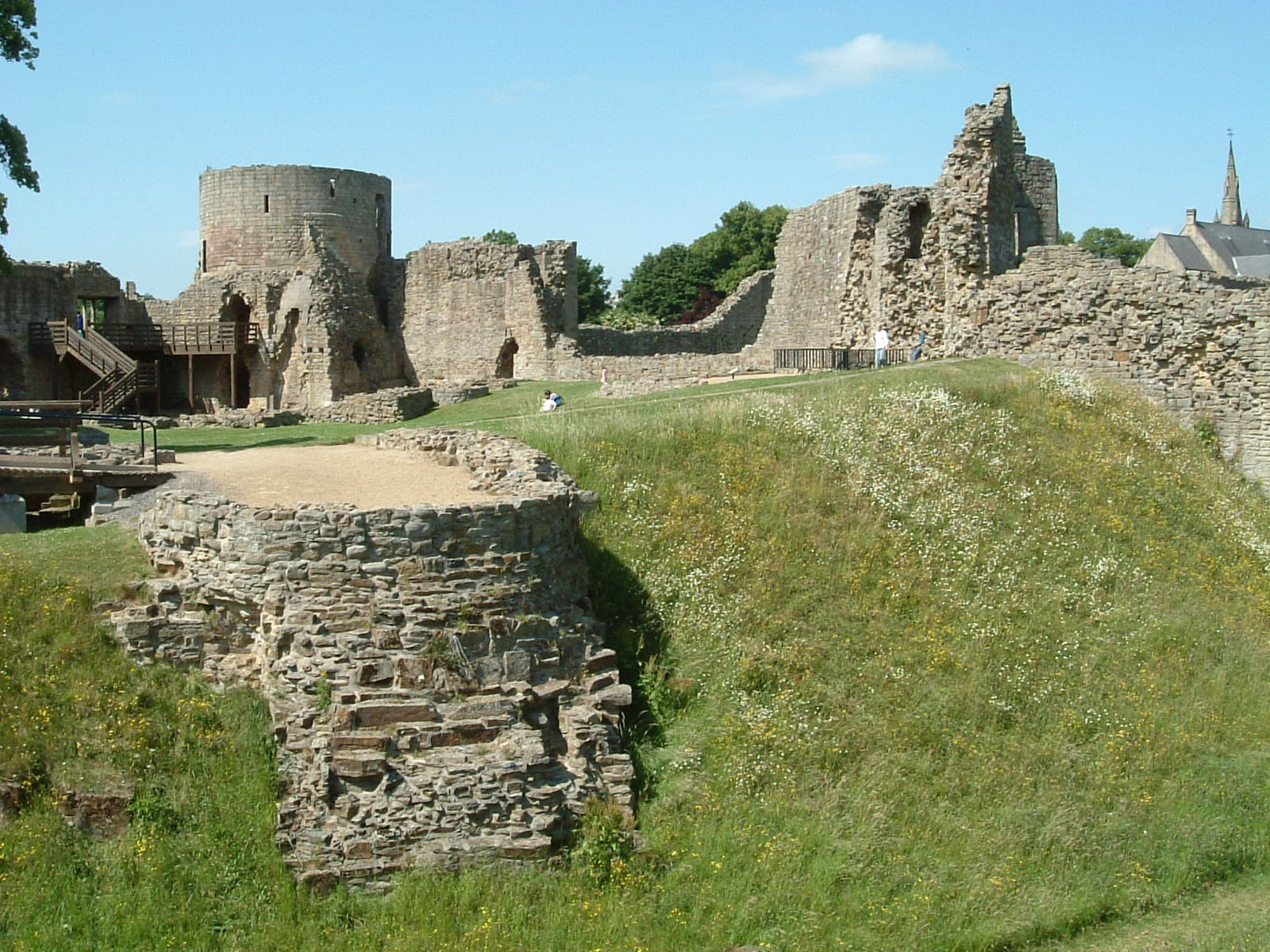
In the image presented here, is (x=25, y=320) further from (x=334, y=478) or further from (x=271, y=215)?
(x=334, y=478)

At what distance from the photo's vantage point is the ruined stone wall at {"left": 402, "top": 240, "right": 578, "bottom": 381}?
29406 millimetres

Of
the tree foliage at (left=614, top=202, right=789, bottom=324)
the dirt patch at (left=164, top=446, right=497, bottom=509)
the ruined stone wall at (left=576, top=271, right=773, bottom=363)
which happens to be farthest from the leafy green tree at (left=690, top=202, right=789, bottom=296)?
the dirt patch at (left=164, top=446, right=497, bottom=509)

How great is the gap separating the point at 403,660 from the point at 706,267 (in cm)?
4561

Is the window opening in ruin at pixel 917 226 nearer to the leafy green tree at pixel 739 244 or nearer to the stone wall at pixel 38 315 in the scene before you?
the stone wall at pixel 38 315

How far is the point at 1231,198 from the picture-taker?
82.1 m

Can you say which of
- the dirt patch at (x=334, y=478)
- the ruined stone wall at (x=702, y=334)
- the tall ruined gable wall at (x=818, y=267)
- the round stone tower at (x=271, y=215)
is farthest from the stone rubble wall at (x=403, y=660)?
the round stone tower at (x=271, y=215)

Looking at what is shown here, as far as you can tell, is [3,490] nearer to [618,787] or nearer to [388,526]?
[388,526]

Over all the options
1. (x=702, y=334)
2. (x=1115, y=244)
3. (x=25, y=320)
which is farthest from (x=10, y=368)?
(x=1115, y=244)

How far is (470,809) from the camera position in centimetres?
880

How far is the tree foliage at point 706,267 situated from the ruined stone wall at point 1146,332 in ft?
99.3

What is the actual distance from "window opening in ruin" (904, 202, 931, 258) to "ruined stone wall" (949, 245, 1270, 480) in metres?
2.04

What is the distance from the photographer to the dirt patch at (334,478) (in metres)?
11.5

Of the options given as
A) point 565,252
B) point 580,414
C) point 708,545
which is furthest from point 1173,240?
point 708,545

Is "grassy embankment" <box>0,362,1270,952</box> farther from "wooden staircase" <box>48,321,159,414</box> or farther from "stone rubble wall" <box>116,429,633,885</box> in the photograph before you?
"wooden staircase" <box>48,321,159,414</box>
